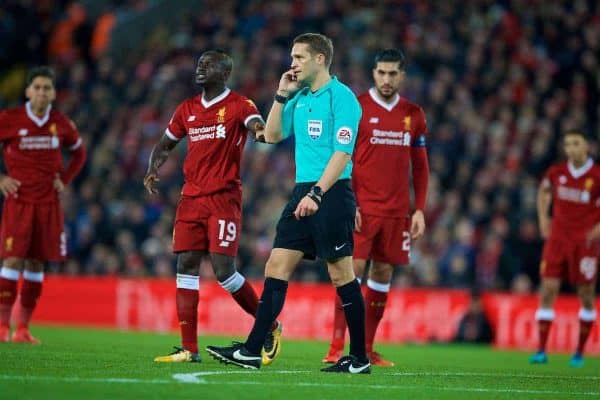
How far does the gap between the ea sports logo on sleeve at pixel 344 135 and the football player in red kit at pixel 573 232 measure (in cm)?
598

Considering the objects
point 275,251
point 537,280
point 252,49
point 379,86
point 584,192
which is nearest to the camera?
point 275,251

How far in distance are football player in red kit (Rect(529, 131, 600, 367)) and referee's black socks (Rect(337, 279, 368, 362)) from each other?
5511 millimetres

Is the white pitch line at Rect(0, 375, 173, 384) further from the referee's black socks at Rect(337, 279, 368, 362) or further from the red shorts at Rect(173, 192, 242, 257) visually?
the red shorts at Rect(173, 192, 242, 257)

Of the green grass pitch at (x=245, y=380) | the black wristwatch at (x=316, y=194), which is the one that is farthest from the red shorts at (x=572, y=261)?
the black wristwatch at (x=316, y=194)

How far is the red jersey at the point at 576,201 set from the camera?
1383 centimetres

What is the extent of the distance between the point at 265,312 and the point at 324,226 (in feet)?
2.57

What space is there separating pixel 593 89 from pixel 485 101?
6.34ft

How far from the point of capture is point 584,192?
1386 centimetres

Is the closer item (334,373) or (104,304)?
(334,373)

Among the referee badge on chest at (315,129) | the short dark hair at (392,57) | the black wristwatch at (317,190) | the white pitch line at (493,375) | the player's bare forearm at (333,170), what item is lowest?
the white pitch line at (493,375)

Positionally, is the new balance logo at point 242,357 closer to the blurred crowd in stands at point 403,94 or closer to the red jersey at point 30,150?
the red jersey at point 30,150

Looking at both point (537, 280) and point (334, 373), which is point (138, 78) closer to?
point (537, 280)


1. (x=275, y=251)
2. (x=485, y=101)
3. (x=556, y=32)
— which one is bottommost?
(x=275, y=251)

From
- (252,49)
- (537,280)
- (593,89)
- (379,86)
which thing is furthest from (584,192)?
(252,49)
